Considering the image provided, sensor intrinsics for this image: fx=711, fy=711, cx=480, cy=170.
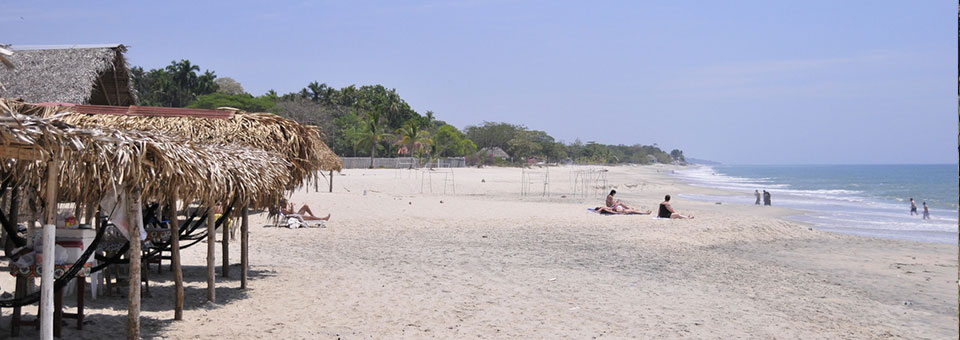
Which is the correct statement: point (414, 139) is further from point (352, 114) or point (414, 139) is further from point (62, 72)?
point (62, 72)

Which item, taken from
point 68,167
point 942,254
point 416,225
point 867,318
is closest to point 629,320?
point 867,318

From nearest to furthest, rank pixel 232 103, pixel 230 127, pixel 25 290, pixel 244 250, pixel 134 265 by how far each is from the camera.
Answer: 1. pixel 134 265
2. pixel 25 290
3. pixel 244 250
4. pixel 230 127
5. pixel 232 103

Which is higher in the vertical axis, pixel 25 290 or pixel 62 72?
pixel 62 72

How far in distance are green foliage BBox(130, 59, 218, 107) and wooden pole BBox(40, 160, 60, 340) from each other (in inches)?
2264

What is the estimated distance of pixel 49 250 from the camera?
4.38m

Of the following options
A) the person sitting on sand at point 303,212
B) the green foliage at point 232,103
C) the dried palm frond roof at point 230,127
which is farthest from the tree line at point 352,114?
the dried palm frond roof at point 230,127

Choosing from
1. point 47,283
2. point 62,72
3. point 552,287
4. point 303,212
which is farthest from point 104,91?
point 47,283

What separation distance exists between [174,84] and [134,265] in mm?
58685

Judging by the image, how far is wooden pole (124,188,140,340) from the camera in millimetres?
5102

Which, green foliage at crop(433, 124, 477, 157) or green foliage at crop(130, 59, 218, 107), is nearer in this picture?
green foliage at crop(130, 59, 218, 107)

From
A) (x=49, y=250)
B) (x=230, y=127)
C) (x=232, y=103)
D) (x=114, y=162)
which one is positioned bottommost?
(x=49, y=250)

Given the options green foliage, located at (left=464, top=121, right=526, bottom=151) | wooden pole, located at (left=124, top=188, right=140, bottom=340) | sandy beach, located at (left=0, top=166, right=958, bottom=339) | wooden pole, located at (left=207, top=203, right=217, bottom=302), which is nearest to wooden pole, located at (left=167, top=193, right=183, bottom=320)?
sandy beach, located at (left=0, top=166, right=958, bottom=339)

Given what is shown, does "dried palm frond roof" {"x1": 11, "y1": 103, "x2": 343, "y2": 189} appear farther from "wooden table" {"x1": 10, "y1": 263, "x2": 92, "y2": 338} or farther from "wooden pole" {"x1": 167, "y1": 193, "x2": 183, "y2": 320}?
"wooden table" {"x1": 10, "y1": 263, "x2": 92, "y2": 338}

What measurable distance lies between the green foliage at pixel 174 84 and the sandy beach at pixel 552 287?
47780mm
